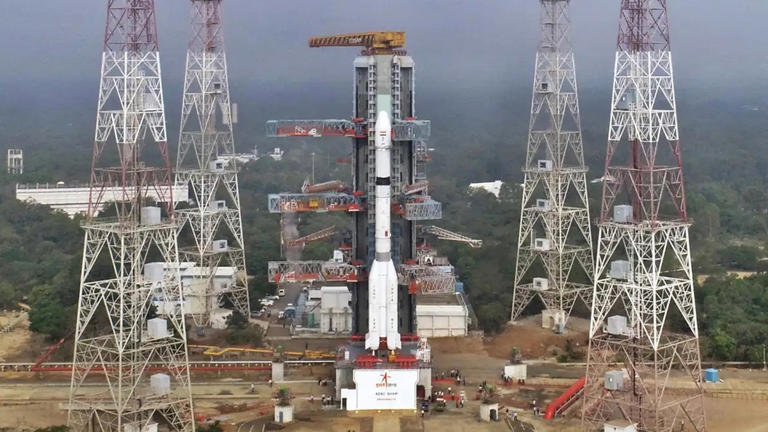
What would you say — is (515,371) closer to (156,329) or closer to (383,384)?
(383,384)

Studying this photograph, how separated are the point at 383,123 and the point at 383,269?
7.58 meters

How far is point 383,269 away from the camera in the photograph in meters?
52.9

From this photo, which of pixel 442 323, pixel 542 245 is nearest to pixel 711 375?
pixel 542 245

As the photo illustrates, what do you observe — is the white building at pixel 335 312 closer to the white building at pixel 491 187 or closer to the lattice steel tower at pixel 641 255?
the lattice steel tower at pixel 641 255

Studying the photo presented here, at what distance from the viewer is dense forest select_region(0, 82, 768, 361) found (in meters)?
67.2

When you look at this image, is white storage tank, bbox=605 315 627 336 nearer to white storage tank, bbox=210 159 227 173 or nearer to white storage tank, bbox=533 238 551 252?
white storage tank, bbox=533 238 551 252

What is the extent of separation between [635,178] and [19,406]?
32.4 m

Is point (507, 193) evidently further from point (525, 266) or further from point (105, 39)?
point (105, 39)

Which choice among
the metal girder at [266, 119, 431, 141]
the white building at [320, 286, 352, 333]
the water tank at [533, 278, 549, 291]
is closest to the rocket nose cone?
the metal girder at [266, 119, 431, 141]

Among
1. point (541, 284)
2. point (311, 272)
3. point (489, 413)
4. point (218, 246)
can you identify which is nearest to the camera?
point (489, 413)

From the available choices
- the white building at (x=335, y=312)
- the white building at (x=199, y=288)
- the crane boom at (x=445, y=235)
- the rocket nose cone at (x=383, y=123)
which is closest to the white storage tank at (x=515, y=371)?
the crane boom at (x=445, y=235)

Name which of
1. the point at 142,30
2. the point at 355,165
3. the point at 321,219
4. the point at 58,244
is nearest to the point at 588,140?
the point at 321,219

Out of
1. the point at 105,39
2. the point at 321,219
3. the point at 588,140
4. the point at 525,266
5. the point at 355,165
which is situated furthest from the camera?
the point at 588,140

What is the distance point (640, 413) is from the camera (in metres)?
46.4
